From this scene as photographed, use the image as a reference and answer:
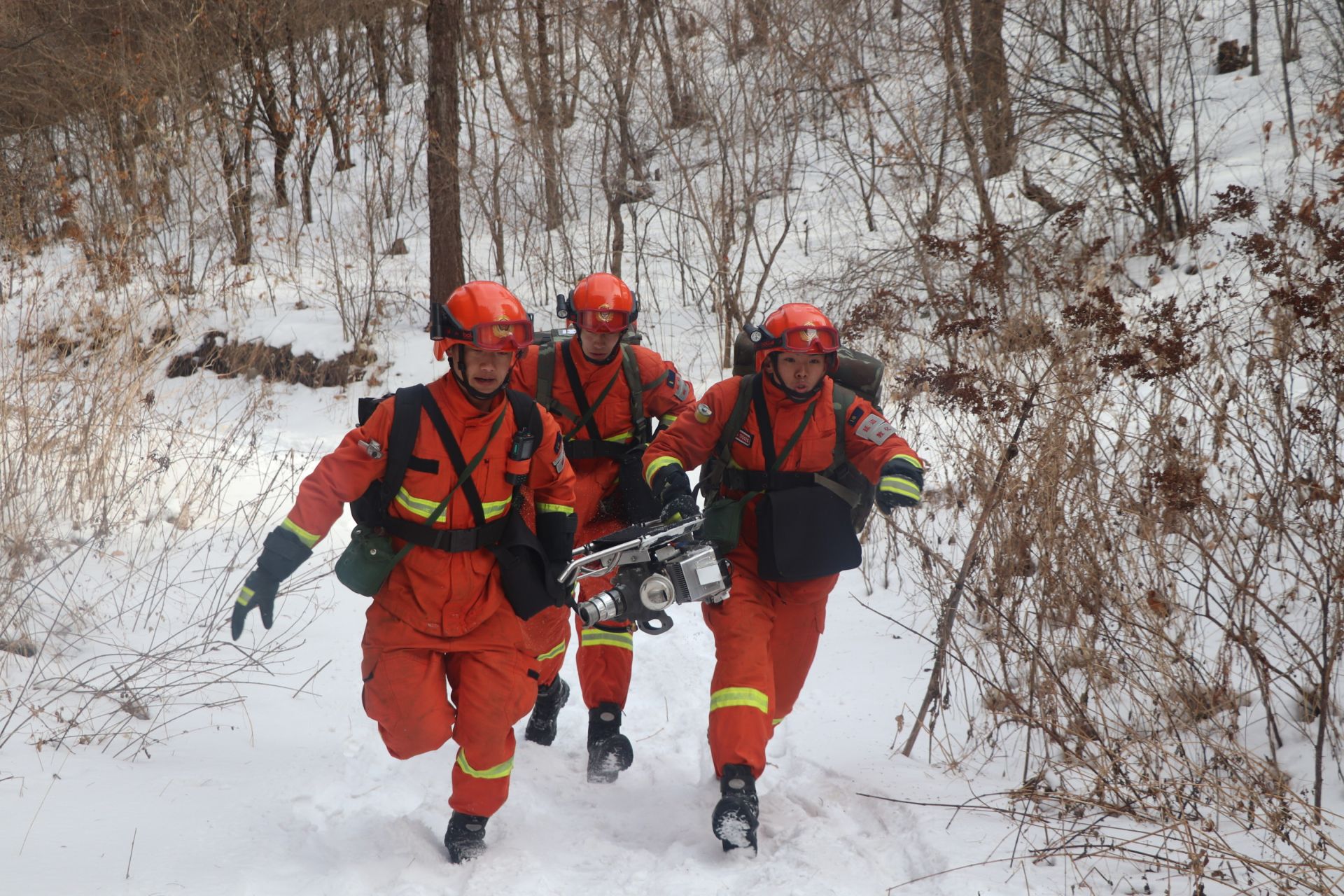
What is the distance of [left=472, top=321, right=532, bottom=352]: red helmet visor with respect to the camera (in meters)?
3.14

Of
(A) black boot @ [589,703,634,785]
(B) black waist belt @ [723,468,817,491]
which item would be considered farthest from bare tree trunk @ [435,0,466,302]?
(A) black boot @ [589,703,634,785]

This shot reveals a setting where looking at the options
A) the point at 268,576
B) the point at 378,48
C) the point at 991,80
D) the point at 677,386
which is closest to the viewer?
the point at 268,576

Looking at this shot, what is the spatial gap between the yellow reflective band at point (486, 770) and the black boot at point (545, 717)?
0.93 meters

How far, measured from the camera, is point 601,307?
4.24 metres

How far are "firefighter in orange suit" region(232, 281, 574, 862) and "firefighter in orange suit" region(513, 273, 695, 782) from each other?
0.84 m

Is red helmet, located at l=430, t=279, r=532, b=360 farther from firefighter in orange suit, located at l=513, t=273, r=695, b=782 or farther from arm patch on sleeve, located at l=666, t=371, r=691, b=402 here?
arm patch on sleeve, located at l=666, t=371, r=691, b=402

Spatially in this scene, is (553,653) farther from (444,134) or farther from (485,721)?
(444,134)

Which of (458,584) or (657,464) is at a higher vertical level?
(657,464)

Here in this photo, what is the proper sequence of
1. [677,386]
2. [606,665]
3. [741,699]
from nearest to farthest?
[741,699], [606,665], [677,386]

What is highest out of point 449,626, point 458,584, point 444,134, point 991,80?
point 991,80

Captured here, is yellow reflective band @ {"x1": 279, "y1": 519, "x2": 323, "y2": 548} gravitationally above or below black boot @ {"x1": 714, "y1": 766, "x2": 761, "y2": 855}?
above

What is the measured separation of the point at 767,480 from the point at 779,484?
0.05 meters

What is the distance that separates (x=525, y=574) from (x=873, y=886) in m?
1.50

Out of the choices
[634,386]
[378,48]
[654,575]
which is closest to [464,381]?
[654,575]
